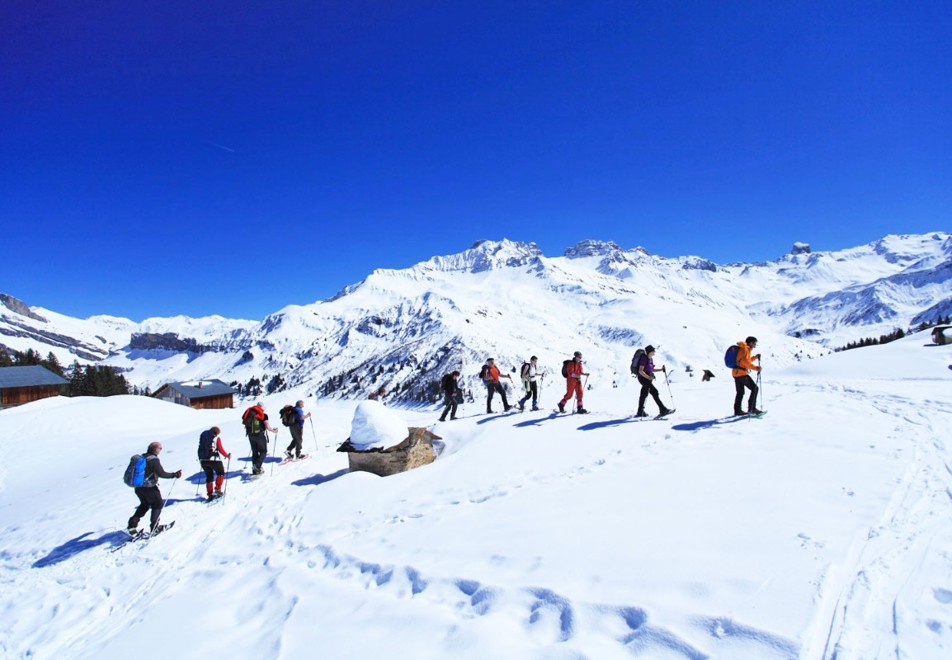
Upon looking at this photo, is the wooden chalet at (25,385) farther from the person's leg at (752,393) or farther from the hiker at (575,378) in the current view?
the person's leg at (752,393)

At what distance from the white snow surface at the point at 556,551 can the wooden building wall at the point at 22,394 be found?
64.6 m

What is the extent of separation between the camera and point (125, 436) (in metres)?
30.8

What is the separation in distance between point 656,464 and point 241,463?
51.4ft

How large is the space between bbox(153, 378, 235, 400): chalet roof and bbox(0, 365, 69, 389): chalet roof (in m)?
15.4

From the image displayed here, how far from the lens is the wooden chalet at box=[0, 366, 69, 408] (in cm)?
5988

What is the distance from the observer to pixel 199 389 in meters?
79.8

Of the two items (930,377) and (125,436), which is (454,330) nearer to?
(125,436)

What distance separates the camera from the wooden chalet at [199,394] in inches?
3054

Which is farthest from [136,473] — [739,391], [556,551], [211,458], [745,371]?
[745,371]

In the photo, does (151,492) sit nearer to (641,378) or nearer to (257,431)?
(257,431)

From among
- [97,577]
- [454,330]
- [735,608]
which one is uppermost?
[454,330]

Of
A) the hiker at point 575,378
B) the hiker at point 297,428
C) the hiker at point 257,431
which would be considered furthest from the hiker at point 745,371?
the hiker at point 257,431

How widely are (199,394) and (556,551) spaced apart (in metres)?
88.5

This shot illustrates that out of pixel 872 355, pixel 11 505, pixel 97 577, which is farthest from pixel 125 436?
pixel 872 355
